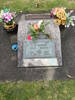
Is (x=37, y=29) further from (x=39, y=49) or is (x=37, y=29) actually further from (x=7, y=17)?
(x=7, y=17)

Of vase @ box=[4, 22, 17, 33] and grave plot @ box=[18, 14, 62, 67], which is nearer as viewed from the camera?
grave plot @ box=[18, 14, 62, 67]

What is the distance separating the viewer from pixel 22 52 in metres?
9.07

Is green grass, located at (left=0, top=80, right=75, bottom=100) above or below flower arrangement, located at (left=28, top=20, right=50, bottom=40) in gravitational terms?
below

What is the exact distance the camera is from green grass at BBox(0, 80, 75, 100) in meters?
8.16

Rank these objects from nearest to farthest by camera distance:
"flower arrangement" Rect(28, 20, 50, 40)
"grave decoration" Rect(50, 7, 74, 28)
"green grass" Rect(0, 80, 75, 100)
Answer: "green grass" Rect(0, 80, 75, 100) → "flower arrangement" Rect(28, 20, 50, 40) → "grave decoration" Rect(50, 7, 74, 28)

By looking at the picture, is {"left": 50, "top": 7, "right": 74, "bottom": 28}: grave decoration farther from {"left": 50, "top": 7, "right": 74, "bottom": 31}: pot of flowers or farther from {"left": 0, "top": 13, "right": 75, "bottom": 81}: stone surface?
{"left": 0, "top": 13, "right": 75, "bottom": 81}: stone surface

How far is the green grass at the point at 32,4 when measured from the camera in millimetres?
11250

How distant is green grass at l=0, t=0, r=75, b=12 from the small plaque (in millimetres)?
2532

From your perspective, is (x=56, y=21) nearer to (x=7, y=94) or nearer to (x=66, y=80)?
(x=66, y=80)

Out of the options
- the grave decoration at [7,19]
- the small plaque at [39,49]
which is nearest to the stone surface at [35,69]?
the small plaque at [39,49]

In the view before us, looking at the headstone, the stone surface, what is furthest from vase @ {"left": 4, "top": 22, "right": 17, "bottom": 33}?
the headstone

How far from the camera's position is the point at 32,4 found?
1150 cm

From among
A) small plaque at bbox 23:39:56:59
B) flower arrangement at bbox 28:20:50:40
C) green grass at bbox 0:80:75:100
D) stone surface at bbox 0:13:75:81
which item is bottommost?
green grass at bbox 0:80:75:100

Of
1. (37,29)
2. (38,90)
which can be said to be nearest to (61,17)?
(37,29)
